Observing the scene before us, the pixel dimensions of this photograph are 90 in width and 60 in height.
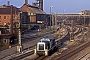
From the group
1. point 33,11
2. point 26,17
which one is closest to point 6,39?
point 26,17

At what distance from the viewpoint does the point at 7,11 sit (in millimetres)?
77250

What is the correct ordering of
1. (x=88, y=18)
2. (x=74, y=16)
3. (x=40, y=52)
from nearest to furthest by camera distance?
(x=40, y=52) < (x=88, y=18) < (x=74, y=16)

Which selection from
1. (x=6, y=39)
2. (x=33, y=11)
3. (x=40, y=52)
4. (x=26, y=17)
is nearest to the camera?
(x=40, y=52)

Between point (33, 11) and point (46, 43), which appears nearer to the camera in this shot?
point (46, 43)

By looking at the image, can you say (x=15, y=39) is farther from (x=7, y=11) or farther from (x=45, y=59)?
(x=7, y=11)

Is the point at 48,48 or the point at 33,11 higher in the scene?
the point at 33,11

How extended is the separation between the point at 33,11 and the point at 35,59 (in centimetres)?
6704

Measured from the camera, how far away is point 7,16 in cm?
7731

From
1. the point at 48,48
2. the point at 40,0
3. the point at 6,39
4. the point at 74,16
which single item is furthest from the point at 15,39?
the point at 74,16

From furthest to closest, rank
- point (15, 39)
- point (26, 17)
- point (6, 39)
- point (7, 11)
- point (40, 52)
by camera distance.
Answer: point (26, 17) < point (7, 11) < point (15, 39) < point (6, 39) < point (40, 52)

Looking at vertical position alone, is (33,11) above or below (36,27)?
above

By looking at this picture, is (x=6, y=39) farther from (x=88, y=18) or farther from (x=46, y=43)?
(x=88, y=18)

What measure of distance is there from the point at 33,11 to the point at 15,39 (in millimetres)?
45828

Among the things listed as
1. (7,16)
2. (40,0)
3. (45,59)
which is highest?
(40,0)
